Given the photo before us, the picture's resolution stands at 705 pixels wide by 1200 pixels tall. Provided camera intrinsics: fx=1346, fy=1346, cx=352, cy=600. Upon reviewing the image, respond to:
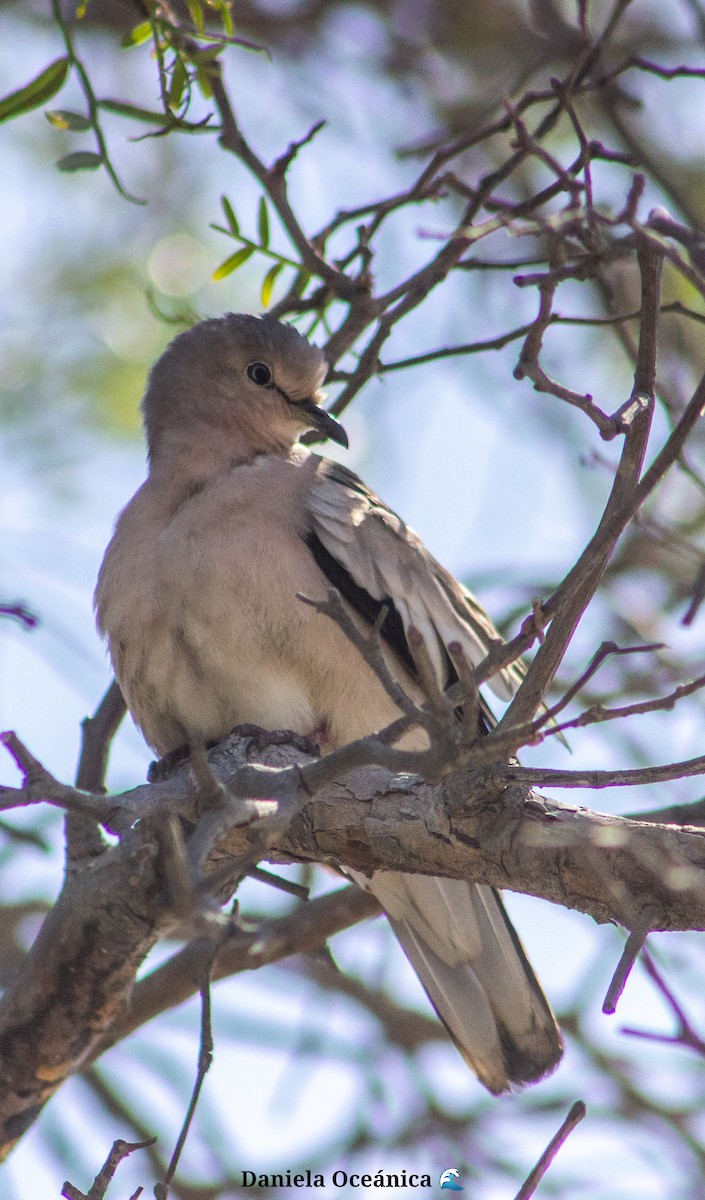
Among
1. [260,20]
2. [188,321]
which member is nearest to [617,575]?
[188,321]

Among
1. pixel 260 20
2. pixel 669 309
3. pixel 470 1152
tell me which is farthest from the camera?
pixel 260 20

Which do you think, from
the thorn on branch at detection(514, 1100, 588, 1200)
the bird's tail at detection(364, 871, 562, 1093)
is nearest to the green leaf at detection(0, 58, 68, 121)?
the bird's tail at detection(364, 871, 562, 1093)

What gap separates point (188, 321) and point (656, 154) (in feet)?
11.2

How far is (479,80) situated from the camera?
7488 mm

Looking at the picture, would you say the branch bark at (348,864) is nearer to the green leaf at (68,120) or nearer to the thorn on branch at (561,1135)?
the thorn on branch at (561,1135)

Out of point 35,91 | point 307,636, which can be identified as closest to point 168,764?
point 307,636

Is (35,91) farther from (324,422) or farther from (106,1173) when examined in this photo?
(106,1173)

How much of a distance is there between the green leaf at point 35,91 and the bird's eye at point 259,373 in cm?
200

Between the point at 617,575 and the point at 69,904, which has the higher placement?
the point at 617,575

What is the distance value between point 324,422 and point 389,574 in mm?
961

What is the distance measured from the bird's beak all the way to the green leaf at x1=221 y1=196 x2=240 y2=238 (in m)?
1.44

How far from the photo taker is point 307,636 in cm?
465

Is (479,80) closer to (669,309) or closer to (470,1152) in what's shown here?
(669,309)

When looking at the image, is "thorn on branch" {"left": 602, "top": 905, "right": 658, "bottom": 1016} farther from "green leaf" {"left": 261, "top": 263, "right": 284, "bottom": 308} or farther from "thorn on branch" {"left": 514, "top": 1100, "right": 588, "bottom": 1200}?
"green leaf" {"left": 261, "top": 263, "right": 284, "bottom": 308}
